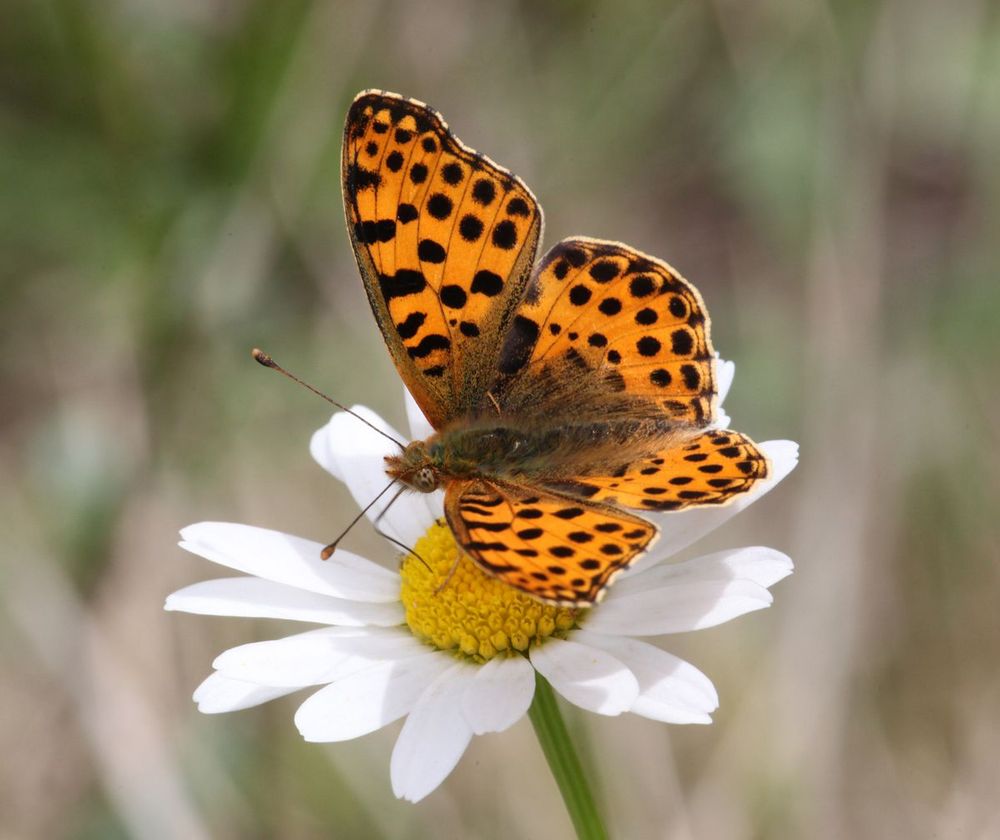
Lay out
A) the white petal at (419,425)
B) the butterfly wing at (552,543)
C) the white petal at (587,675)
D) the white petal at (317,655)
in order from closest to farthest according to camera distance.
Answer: the butterfly wing at (552,543) → the white petal at (587,675) → the white petal at (317,655) → the white petal at (419,425)

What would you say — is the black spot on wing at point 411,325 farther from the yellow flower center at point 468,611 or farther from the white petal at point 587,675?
the white petal at point 587,675

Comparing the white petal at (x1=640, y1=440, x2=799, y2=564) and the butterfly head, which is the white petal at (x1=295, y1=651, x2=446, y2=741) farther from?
the white petal at (x1=640, y1=440, x2=799, y2=564)

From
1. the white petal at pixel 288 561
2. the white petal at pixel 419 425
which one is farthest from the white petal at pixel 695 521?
the white petal at pixel 419 425

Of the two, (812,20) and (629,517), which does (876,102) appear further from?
(629,517)

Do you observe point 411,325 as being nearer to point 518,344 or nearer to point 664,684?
point 518,344

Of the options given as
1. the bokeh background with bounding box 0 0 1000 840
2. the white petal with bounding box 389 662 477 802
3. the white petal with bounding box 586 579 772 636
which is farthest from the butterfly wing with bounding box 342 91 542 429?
the bokeh background with bounding box 0 0 1000 840

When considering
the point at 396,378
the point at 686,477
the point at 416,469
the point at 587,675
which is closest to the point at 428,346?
the point at 416,469

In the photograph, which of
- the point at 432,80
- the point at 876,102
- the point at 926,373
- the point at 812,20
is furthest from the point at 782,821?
the point at 432,80
